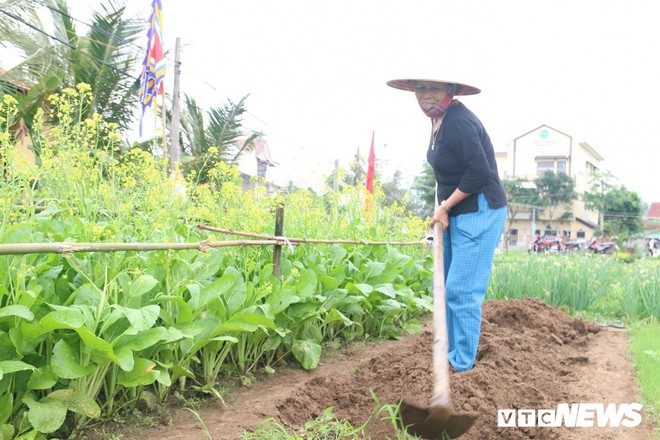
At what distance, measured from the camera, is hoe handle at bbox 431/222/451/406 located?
2252 mm

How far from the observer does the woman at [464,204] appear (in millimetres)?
3176

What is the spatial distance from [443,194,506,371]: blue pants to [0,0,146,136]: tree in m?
8.25

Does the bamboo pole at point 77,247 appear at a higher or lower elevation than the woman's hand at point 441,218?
lower

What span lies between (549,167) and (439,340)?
55.6 metres

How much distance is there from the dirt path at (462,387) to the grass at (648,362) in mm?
68

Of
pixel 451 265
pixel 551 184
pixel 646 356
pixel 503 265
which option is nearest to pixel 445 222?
pixel 451 265

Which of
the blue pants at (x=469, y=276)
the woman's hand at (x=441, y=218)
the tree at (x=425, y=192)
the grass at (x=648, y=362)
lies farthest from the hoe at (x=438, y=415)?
the tree at (x=425, y=192)

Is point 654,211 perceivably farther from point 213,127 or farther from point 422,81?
point 422,81

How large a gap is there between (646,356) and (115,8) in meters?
11.7

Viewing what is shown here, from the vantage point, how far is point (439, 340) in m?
2.57

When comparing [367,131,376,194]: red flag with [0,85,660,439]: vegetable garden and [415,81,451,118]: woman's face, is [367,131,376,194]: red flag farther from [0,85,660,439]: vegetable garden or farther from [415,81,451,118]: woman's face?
[415,81,451,118]: woman's face

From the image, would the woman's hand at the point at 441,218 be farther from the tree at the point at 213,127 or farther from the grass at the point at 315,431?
the tree at the point at 213,127

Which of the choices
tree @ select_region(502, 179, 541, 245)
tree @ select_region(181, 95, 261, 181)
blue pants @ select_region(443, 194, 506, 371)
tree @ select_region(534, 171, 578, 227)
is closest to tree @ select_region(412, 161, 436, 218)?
tree @ select_region(502, 179, 541, 245)

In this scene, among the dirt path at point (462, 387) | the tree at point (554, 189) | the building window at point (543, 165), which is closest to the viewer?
the dirt path at point (462, 387)
